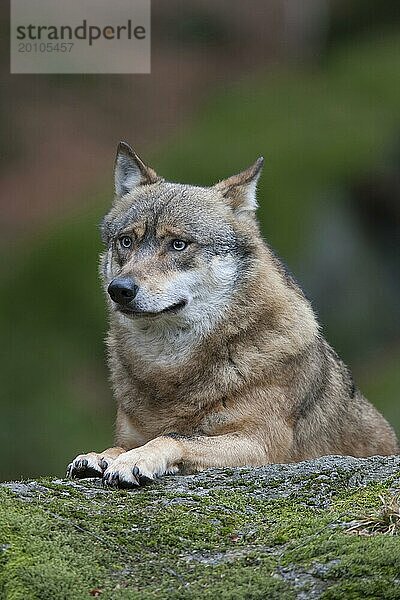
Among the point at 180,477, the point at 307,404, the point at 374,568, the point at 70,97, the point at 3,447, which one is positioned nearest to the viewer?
the point at 374,568

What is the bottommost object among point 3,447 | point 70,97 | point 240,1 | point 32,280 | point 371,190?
point 3,447

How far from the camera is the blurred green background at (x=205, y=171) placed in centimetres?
2897

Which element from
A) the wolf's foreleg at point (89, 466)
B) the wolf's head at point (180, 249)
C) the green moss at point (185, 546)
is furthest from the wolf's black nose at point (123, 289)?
the green moss at point (185, 546)

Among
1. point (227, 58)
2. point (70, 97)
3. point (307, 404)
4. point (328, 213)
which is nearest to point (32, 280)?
point (328, 213)

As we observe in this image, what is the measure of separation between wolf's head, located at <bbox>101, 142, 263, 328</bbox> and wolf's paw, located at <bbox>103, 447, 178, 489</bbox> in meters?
1.63

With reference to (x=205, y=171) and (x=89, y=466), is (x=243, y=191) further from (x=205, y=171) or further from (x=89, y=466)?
(x=205, y=171)

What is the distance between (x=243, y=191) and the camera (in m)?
12.0

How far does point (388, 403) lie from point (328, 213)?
259 inches

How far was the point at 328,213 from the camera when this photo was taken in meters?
32.2

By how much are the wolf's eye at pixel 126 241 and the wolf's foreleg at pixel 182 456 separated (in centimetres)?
202

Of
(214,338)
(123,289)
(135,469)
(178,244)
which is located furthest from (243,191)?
(135,469)

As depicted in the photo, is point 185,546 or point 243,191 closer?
point 185,546

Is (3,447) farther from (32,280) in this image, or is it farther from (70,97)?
(70,97)

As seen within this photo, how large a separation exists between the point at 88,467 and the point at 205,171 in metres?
23.4
